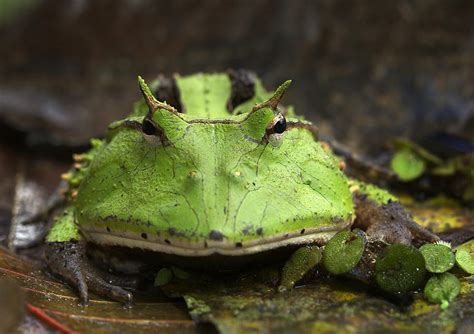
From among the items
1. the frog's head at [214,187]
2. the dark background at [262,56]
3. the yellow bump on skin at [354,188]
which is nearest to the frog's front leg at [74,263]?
the frog's head at [214,187]

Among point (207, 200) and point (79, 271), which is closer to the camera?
point (207, 200)

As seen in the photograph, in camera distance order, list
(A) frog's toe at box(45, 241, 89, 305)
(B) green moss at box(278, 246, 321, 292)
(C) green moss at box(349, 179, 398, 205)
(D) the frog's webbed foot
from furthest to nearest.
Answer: (D) the frog's webbed foot → (C) green moss at box(349, 179, 398, 205) → (A) frog's toe at box(45, 241, 89, 305) → (B) green moss at box(278, 246, 321, 292)

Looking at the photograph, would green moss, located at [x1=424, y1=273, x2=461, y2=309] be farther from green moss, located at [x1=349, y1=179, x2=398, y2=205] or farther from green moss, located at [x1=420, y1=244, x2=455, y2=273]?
green moss, located at [x1=349, y1=179, x2=398, y2=205]

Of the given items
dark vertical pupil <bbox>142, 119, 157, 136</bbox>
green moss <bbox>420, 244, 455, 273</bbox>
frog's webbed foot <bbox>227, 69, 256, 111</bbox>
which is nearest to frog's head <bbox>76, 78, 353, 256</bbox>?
dark vertical pupil <bbox>142, 119, 157, 136</bbox>

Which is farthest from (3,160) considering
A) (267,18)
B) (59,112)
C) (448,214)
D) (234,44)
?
(448,214)

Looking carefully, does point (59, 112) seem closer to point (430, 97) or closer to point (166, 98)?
point (166, 98)

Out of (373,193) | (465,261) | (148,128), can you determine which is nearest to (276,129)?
(148,128)

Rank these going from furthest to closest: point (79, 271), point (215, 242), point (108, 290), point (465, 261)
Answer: point (79, 271) → point (108, 290) → point (465, 261) → point (215, 242)

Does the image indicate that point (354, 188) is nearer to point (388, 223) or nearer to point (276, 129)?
point (388, 223)
